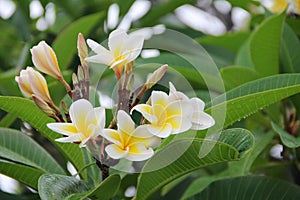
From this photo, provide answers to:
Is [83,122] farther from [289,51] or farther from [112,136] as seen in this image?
[289,51]

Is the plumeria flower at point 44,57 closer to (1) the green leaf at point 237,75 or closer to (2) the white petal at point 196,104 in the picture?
(2) the white petal at point 196,104

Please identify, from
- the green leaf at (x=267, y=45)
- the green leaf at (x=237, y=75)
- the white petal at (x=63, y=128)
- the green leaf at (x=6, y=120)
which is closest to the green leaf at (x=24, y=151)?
the green leaf at (x=6, y=120)

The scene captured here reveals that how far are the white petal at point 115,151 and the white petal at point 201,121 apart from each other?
119 mm

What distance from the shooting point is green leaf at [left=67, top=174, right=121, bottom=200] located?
2.84ft

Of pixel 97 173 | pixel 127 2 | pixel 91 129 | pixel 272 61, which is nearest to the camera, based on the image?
pixel 91 129

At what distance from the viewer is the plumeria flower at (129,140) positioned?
837 millimetres

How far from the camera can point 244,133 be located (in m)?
0.90

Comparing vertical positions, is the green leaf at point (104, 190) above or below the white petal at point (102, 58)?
below

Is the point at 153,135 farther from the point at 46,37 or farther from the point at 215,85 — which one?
the point at 46,37

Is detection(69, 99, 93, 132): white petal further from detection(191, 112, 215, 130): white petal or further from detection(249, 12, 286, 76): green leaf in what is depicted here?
detection(249, 12, 286, 76): green leaf

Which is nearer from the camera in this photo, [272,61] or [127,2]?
[272,61]

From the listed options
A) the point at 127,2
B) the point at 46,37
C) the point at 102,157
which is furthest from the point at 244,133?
the point at 46,37

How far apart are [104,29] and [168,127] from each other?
42.9 inches

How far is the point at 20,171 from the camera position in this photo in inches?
40.9
